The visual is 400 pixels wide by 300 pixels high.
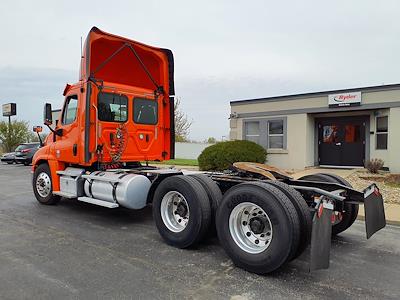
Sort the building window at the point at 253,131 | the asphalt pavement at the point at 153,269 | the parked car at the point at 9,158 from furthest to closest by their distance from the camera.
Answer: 1. the parked car at the point at 9,158
2. the building window at the point at 253,131
3. the asphalt pavement at the point at 153,269

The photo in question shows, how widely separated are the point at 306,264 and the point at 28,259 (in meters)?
3.55

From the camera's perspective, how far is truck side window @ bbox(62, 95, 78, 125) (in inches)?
296

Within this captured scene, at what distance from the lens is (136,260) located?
4.59 m

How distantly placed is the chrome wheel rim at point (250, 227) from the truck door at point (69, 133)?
161 inches

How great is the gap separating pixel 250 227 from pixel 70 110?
507 cm

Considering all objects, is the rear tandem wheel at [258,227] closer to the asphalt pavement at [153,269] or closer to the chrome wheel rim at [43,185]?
the asphalt pavement at [153,269]

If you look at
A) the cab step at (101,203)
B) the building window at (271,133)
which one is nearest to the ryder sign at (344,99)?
the building window at (271,133)

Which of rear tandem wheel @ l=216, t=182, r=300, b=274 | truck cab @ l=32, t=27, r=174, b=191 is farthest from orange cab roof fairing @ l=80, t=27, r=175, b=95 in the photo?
rear tandem wheel @ l=216, t=182, r=300, b=274

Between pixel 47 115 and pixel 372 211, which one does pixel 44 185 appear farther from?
pixel 372 211

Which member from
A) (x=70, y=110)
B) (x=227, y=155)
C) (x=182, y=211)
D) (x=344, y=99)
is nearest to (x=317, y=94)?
(x=344, y=99)

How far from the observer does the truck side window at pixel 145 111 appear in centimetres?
792

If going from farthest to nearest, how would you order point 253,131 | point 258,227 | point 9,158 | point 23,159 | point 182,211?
1. point 9,158
2. point 23,159
3. point 253,131
4. point 182,211
5. point 258,227

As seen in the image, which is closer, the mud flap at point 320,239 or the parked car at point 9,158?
the mud flap at point 320,239

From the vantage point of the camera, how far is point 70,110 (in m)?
7.70
